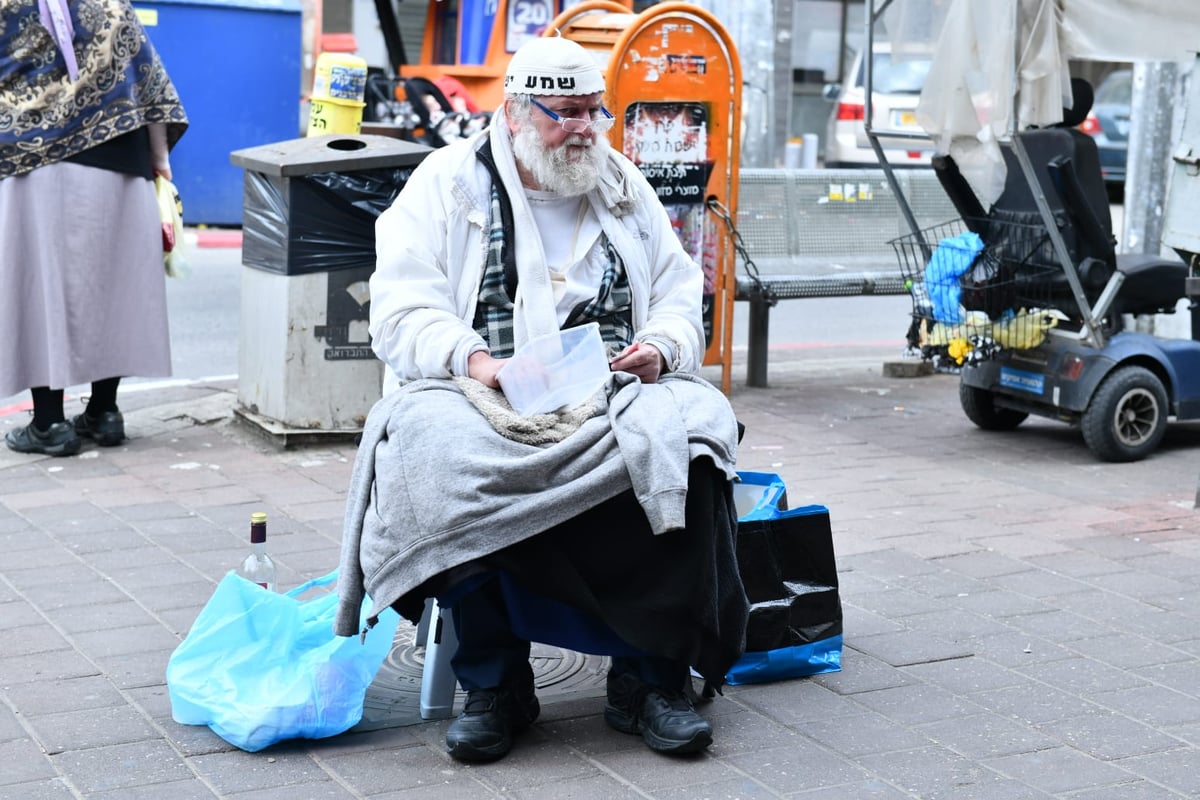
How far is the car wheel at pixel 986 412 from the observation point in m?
6.86

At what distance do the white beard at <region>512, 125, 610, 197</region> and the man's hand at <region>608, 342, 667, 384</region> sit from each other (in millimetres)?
408

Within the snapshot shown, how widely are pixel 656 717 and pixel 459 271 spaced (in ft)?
3.64

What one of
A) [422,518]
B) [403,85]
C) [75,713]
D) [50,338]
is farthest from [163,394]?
[403,85]

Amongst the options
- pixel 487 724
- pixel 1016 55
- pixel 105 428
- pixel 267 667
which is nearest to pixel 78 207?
pixel 105 428

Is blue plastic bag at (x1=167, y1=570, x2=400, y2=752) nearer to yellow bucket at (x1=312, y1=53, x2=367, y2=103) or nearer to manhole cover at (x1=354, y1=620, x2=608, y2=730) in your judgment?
manhole cover at (x1=354, y1=620, x2=608, y2=730)

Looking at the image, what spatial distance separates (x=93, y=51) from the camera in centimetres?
575

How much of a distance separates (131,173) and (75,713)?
9.56 ft

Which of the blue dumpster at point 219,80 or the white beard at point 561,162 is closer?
the white beard at point 561,162

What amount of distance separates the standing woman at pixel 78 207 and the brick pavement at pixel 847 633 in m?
0.34

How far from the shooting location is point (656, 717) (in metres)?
3.48

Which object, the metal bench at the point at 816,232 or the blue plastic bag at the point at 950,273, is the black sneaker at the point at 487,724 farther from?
the metal bench at the point at 816,232

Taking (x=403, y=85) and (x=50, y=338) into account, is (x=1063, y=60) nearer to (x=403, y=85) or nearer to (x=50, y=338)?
(x=50, y=338)

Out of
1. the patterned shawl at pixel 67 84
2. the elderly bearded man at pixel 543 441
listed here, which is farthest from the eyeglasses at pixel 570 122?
the patterned shawl at pixel 67 84

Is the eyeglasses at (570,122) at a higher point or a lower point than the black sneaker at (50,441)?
higher
